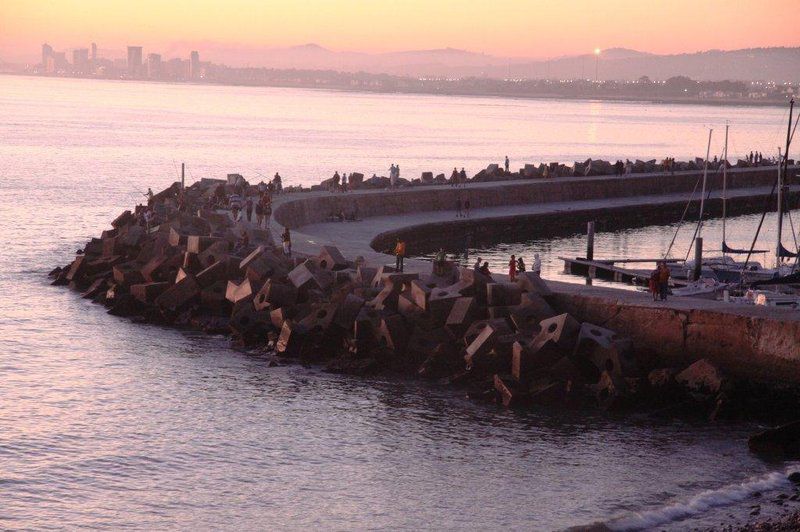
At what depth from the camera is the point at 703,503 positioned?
14.2 m

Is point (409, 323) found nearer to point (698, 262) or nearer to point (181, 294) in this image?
point (181, 294)

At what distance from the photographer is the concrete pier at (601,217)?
18.4 metres

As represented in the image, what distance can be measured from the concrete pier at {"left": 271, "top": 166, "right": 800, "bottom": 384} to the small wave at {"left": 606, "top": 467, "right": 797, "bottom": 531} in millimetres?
3327

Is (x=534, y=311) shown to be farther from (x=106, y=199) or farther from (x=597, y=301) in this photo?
(x=106, y=199)

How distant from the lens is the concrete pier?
725 inches

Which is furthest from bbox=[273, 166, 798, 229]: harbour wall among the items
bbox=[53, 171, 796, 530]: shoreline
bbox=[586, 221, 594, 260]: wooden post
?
bbox=[53, 171, 796, 530]: shoreline

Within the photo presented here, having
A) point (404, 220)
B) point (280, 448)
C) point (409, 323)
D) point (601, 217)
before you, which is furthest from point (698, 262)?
point (280, 448)

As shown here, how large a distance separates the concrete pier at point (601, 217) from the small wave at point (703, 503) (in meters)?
3.33

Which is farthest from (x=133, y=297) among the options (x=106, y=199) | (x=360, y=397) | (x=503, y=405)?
(x=106, y=199)

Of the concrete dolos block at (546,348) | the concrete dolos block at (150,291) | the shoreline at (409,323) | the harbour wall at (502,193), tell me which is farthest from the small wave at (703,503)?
the harbour wall at (502,193)

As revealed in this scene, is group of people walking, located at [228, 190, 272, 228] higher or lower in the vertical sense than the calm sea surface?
higher

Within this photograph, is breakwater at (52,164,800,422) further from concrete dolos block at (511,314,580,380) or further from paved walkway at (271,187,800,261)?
paved walkway at (271,187,800,261)

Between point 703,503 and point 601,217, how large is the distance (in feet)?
109

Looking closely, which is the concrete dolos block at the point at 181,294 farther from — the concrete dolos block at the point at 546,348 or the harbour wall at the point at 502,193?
the harbour wall at the point at 502,193
